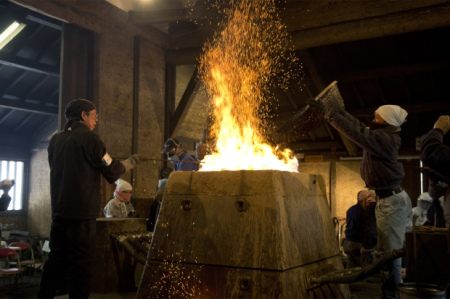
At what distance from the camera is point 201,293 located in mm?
3707

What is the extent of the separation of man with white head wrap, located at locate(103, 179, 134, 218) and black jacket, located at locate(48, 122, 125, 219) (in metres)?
2.85

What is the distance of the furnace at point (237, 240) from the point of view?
11.7ft

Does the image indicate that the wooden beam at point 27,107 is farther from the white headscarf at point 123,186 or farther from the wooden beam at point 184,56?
the white headscarf at point 123,186

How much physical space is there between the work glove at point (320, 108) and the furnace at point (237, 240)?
2.89 ft

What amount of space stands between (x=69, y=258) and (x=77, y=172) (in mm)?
830

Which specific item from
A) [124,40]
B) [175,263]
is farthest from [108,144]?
[175,263]

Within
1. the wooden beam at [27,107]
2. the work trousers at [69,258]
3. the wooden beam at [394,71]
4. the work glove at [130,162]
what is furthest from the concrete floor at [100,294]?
the wooden beam at [27,107]

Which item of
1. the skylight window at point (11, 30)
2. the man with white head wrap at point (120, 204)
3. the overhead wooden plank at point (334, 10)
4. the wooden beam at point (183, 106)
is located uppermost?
the overhead wooden plank at point (334, 10)

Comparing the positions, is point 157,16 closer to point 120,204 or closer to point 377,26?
point 120,204

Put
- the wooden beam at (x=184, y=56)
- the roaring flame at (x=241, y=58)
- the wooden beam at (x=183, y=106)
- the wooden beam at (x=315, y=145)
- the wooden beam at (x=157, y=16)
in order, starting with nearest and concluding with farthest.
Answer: the roaring flame at (x=241, y=58) < the wooden beam at (x=157, y=16) < the wooden beam at (x=184, y=56) < the wooden beam at (x=183, y=106) < the wooden beam at (x=315, y=145)

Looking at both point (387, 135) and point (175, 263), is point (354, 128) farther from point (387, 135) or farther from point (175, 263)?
point (175, 263)

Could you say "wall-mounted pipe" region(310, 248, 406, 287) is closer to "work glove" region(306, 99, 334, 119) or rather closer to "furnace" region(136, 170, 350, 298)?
"furnace" region(136, 170, 350, 298)

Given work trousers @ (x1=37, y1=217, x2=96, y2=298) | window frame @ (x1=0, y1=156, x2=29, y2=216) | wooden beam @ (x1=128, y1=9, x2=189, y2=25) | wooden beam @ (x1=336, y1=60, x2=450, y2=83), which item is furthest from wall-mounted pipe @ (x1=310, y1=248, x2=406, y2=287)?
window frame @ (x1=0, y1=156, x2=29, y2=216)

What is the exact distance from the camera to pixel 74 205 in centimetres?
407
